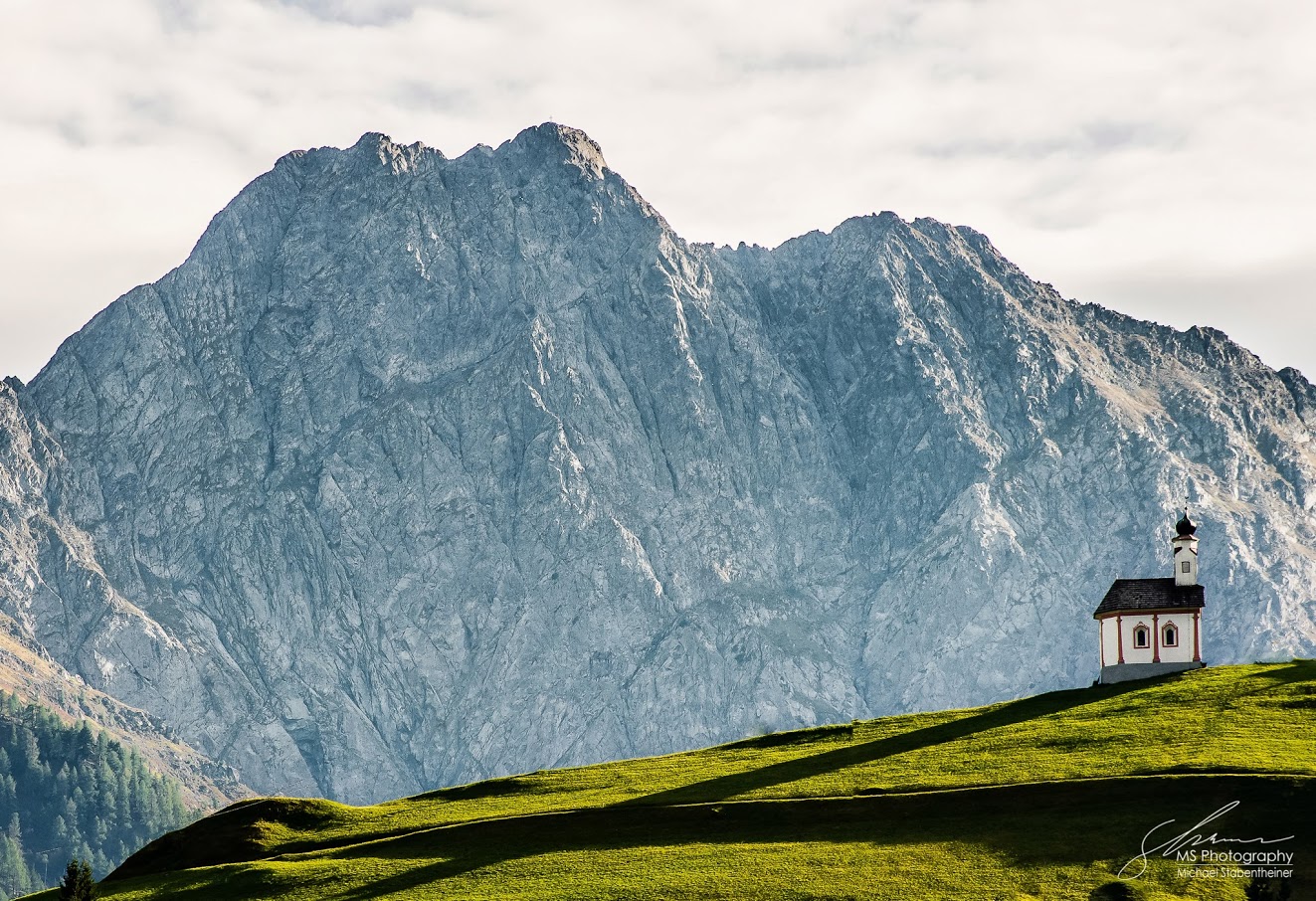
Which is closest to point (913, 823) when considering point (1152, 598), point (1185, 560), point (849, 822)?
point (849, 822)

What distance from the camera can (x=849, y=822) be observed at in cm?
10781

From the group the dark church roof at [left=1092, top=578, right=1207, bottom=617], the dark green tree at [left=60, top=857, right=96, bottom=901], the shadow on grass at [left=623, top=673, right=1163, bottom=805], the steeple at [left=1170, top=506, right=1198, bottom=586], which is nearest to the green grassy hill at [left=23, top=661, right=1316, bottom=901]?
the shadow on grass at [left=623, top=673, right=1163, bottom=805]

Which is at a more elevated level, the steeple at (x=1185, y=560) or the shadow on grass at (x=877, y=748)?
the steeple at (x=1185, y=560)

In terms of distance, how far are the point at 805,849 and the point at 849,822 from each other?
5254 millimetres

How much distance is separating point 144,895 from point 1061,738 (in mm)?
58476

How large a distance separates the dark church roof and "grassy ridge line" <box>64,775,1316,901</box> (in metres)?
47.5

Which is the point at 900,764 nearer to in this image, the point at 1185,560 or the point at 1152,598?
the point at 1152,598

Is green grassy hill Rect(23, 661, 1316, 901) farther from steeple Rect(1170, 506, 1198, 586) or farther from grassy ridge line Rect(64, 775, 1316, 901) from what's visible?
steeple Rect(1170, 506, 1198, 586)

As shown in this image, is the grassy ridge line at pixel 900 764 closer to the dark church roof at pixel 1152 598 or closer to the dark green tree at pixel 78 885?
the dark church roof at pixel 1152 598

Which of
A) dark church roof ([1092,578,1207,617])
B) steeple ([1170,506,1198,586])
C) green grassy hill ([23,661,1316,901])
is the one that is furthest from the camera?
steeple ([1170,506,1198,586])

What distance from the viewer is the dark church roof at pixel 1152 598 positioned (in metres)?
152

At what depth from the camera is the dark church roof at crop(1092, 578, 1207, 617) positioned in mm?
152000

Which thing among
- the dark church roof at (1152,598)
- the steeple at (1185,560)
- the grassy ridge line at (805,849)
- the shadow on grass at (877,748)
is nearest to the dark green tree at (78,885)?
the grassy ridge line at (805,849)

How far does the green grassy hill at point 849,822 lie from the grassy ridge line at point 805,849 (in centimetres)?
14
